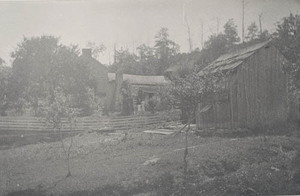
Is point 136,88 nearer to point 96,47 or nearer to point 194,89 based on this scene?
point 96,47

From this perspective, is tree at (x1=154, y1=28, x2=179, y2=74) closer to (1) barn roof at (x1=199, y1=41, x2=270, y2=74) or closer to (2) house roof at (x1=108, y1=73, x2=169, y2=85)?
(2) house roof at (x1=108, y1=73, x2=169, y2=85)

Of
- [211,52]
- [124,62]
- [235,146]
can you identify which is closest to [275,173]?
[235,146]

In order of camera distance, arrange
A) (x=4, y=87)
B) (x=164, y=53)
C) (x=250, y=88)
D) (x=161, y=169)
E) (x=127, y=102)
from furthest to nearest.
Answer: (x=164, y=53) → (x=127, y=102) → (x=250, y=88) → (x=4, y=87) → (x=161, y=169)

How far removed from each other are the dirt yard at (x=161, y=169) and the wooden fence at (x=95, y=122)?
11.8 feet

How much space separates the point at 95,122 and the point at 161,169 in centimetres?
894

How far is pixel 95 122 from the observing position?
17344mm

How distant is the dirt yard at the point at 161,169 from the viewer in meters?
8.34

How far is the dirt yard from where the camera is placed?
328 inches

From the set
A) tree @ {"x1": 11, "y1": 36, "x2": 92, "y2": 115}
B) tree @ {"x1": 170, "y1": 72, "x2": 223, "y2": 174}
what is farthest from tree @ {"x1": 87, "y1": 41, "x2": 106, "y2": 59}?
tree @ {"x1": 170, "y1": 72, "x2": 223, "y2": 174}

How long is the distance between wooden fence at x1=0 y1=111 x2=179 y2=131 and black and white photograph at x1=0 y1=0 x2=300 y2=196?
26 cm

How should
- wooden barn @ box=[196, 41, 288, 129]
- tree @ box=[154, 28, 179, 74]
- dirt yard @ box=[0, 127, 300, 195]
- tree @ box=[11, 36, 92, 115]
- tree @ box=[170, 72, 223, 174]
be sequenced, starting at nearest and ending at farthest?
dirt yard @ box=[0, 127, 300, 195] → tree @ box=[170, 72, 223, 174] → wooden barn @ box=[196, 41, 288, 129] → tree @ box=[11, 36, 92, 115] → tree @ box=[154, 28, 179, 74]

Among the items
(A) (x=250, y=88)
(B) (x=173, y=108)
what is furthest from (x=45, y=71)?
(A) (x=250, y=88)

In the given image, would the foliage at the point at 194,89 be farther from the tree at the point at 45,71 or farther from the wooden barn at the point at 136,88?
the wooden barn at the point at 136,88

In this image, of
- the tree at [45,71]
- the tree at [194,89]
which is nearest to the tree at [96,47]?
the tree at [45,71]
